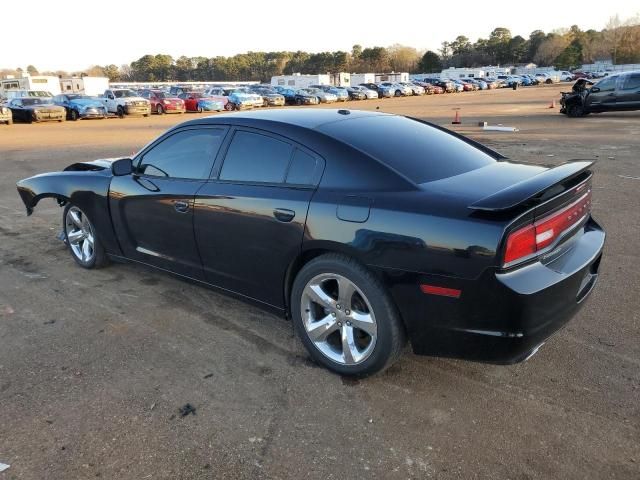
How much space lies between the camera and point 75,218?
513 cm

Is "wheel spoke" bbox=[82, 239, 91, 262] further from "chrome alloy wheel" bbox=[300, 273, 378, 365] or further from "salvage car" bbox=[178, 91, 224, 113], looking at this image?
"salvage car" bbox=[178, 91, 224, 113]

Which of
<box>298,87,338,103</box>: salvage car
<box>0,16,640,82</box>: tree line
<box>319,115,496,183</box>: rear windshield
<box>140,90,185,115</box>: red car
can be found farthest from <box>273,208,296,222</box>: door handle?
<box>0,16,640,82</box>: tree line

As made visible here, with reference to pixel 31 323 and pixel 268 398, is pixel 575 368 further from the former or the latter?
pixel 31 323

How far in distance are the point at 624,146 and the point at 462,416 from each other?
12.7m

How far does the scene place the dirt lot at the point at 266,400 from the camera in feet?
8.13

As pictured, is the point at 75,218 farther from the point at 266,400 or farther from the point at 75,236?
the point at 266,400

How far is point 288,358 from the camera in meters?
3.43

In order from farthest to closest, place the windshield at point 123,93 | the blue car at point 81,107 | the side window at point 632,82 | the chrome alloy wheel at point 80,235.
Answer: the windshield at point 123,93
the blue car at point 81,107
the side window at point 632,82
the chrome alloy wheel at point 80,235

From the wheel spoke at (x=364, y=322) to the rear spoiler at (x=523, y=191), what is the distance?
87 cm

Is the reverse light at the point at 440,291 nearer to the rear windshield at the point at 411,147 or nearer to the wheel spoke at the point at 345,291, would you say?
the wheel spoke at the point at 345,291

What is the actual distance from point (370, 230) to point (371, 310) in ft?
1.52

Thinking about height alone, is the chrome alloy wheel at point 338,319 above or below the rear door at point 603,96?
below

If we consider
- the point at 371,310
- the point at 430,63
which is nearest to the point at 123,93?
the point at 371,310

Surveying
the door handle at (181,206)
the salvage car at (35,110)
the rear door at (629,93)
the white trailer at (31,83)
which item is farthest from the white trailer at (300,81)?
the door handle at (181,206)
